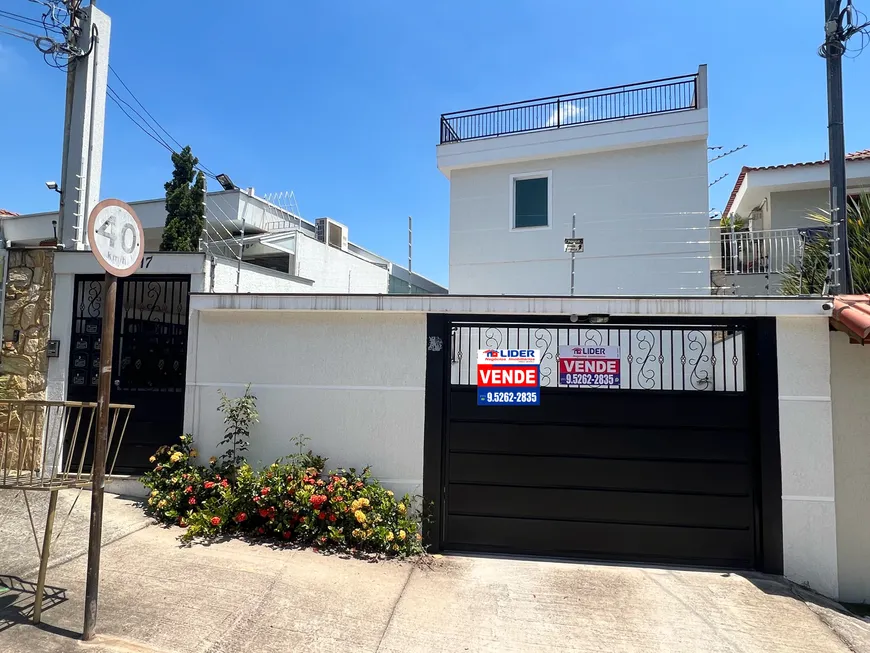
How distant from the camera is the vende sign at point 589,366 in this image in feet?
17.4

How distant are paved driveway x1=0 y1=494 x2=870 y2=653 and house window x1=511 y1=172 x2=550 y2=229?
24.6ft

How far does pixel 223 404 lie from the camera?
570cm

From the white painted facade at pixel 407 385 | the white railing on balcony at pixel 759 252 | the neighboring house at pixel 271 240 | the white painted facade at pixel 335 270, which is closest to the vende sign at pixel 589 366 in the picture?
the white painted facade at pixel 407 385

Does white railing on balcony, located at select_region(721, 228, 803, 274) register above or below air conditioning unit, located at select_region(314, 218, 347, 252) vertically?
below

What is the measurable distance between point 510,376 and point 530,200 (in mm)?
6696

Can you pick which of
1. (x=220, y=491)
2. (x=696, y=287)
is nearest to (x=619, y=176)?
(x=696, y=287)

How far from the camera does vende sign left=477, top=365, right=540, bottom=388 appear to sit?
17.5 feet

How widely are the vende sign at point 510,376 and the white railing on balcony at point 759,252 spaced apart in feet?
22.3

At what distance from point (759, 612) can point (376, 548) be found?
3222mm

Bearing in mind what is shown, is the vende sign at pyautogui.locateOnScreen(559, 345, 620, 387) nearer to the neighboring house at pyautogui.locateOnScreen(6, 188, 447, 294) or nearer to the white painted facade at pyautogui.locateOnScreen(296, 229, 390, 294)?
the neighboring house at pyautogui.locateOnScreen(6, 188, 447, 294)

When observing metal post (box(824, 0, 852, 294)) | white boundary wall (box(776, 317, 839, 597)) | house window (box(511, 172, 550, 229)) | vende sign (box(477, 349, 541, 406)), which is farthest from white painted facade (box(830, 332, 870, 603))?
house window (box(511, 172, 550, 229))

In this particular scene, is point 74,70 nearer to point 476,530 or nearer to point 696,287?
point 476,530

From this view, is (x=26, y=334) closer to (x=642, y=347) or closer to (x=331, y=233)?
(x=642, y=347)

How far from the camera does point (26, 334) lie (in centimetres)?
623
